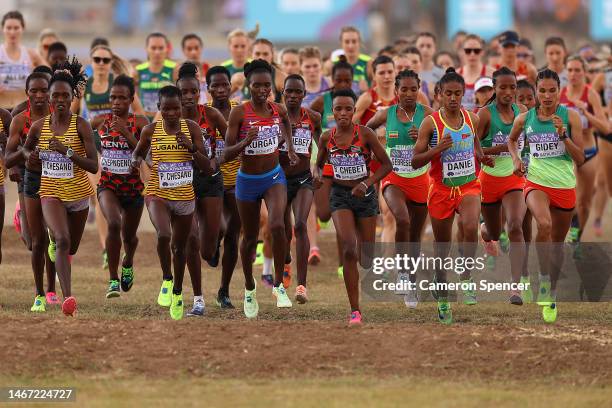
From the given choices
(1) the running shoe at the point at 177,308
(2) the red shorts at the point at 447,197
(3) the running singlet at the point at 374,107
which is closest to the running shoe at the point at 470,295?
A: (2) the red shorts at the point at 447,197

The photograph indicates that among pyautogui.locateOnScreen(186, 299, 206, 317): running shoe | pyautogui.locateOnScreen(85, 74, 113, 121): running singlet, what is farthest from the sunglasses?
pyautogui.locateOnScreen(186, 299, 206, 317): running shoe

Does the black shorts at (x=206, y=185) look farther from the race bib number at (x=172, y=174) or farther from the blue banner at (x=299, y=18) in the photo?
the blue banner at (x=299, y=18)

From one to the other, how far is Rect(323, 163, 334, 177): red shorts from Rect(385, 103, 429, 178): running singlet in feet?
3.18

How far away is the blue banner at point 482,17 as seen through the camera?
5097cm

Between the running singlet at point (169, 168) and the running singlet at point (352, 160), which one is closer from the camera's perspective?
the running singlet at point (169, 168)

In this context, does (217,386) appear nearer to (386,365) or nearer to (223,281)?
(386,365)

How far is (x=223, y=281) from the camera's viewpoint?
15344 mm

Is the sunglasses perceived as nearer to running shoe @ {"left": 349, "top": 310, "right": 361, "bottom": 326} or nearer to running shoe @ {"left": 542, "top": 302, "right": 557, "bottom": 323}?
running shoe @ {"left": 349, "top": 310, "right": 361, "bottom": 326}

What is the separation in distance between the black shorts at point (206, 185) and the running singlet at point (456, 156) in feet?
6.87

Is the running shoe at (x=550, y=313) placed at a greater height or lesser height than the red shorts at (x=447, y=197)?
lesser

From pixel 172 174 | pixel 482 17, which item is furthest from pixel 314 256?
pixel 482 17

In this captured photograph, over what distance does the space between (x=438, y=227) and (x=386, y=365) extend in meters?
2.64

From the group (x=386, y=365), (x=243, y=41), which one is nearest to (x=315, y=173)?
(x=386, y=365)

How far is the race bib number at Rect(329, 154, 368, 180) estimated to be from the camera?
1434cm
